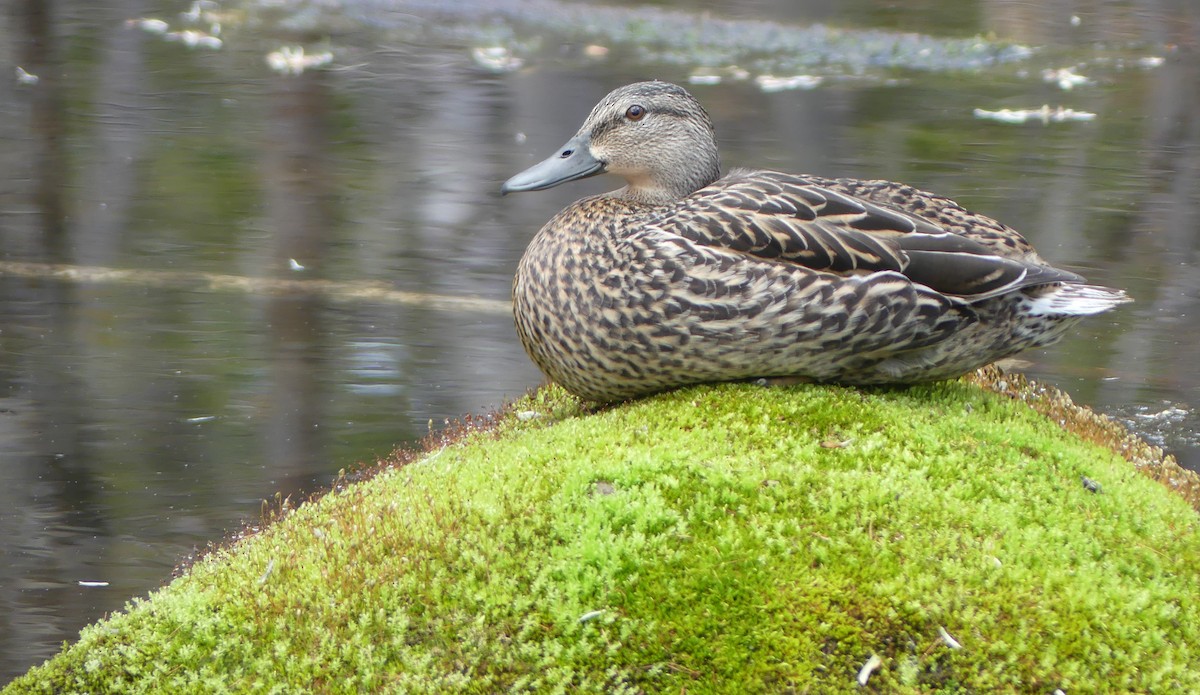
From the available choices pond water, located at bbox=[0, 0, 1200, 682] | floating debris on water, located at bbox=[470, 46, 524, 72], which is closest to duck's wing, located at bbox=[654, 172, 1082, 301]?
pond water, located at bbox=[0, 0, 1200, 682]

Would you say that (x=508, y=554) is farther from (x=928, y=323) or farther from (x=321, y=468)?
(x=321, y=468)

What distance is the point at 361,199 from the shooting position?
33.1ft

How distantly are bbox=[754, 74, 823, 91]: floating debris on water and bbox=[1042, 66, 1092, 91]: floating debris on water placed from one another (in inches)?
91.7

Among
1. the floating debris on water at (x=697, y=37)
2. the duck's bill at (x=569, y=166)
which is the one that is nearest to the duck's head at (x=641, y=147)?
the duck's bill at (x=569, y=166)

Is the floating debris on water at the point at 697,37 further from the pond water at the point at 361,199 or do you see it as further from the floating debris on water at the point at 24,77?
the floating debris on water at the point at 24,77

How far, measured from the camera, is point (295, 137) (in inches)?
451

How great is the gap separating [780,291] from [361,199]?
587cm

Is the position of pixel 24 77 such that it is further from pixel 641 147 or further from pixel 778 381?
pixel 778 381

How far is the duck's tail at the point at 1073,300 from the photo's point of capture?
5.04 meters

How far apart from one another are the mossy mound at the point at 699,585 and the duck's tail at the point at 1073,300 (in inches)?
26.2

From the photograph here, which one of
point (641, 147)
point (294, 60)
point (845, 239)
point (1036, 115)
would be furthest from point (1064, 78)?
point (845, 239)

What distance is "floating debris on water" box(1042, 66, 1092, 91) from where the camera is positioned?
13.4 meters

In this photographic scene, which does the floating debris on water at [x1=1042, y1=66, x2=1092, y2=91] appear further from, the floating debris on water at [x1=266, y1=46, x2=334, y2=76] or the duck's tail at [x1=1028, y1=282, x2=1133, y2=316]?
the duck's tail at [x1=1028, y1=282, x2=1133, y2=316]

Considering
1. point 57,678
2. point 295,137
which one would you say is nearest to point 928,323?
point 57,678
